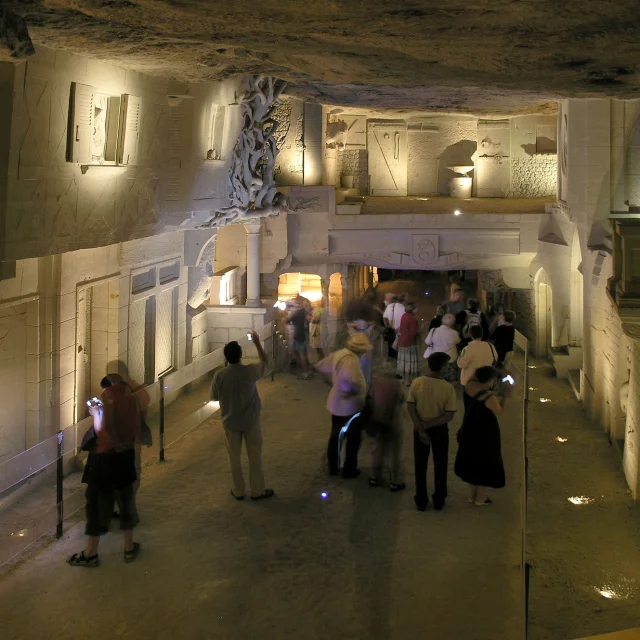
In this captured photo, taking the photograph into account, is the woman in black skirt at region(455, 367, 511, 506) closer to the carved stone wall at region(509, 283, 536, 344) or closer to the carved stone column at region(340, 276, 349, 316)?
the carved stone wall at region(509, 283, 536, 344)

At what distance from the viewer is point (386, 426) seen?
737cm

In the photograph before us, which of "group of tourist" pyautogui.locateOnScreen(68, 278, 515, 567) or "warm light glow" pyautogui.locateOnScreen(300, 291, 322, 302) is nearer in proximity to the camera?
"group of tourist" pyautogui.locateOnScreen(68, 278, 515, 567)

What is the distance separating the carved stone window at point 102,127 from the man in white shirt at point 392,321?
5391mm

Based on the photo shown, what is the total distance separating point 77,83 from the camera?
654 cm

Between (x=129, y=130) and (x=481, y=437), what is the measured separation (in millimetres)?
4394

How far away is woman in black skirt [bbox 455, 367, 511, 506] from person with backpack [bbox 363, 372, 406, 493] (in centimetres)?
73

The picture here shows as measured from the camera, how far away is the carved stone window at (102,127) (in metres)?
6.66

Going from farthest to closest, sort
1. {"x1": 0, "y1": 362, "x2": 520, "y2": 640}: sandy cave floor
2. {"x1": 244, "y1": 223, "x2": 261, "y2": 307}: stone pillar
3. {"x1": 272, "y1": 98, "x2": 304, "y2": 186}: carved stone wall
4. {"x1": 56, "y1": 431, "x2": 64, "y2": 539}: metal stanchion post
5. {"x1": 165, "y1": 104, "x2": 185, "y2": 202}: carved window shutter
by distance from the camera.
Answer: {"x1": 272, "y1": 98, "x2": 304, "y2": 186}: carved stone wall, {"x1": 244, "y1": 223, "x2": 261, "y2": 307}: stone pillar, {"x1": 165, "y1": 104, "x2": 185, "y2": 202}: carved window shutter, {"x1": 56, "y1": 431, "x2": 64, "y2": 539}: metal stanchion post, {"x1": 0, "y1": 362, "x2": 520, "y2": 640}: sandy cave floor

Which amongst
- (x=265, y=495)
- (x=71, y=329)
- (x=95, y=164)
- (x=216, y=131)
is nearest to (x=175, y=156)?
(x=216, y=131)

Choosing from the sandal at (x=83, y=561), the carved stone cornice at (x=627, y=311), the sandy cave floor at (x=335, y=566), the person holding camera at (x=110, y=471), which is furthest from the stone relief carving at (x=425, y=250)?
the sandal at (x=83, y=561)

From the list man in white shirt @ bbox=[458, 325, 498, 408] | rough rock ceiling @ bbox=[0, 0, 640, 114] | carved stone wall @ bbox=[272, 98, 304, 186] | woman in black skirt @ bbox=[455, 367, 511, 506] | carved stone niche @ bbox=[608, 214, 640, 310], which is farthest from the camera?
carved stone wall @ bbox=[272, 98, 304, 186]

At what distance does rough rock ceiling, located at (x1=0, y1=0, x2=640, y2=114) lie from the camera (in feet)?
12.0

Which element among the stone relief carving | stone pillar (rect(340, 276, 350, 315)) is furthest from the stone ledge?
the stone relief carving

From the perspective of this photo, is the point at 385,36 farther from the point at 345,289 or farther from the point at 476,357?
the point at 345,289
